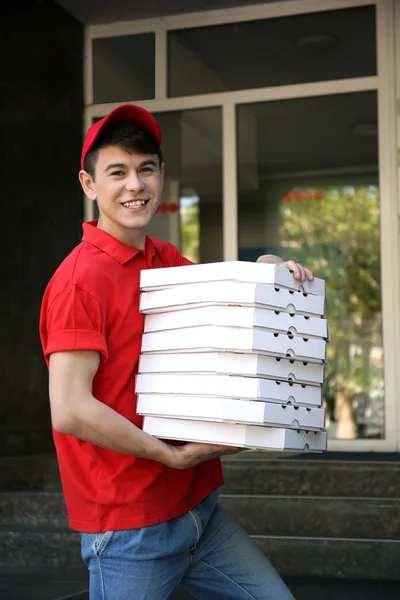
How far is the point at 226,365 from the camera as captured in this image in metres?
2.06

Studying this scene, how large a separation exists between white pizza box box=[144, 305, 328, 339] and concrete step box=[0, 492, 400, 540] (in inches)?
133

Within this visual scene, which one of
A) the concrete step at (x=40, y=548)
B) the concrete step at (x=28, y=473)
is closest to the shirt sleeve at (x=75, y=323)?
the concrete step at (x=40, y=548)

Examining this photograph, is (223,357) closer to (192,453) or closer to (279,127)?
(192,453)

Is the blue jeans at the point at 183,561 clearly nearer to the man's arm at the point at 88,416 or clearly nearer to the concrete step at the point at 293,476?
the man's arm at the point at 88,416

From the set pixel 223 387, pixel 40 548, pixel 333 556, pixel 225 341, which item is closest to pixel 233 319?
pixel 225 341

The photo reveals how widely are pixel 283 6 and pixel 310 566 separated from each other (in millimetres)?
4368

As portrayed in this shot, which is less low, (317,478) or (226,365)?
(226,365)

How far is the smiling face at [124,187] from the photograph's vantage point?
2.18 m

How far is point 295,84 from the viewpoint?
7.18 meters

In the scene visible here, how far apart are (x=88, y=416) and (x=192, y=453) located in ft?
0.89

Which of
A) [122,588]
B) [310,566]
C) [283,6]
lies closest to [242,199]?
[283,6]

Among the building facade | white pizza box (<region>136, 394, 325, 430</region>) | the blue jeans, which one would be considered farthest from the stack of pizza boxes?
the building facade

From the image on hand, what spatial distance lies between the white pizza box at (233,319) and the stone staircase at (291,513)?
3.10m

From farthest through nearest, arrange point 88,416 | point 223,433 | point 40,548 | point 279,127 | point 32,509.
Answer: point 279,127 < point 32,509 < point 40,548 < point 223,433 < point 88,416
